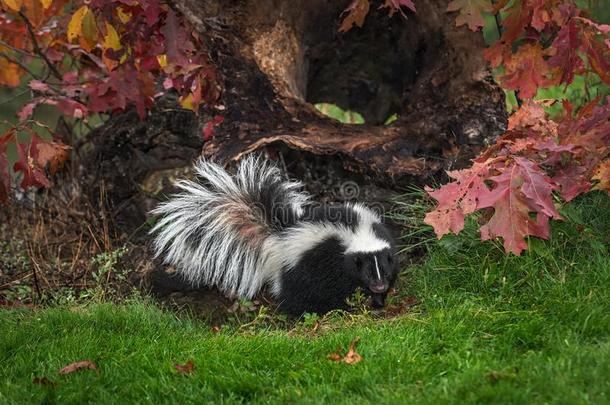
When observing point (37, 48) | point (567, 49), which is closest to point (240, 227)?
point (567, 49)

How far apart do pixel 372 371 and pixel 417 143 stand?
2.48 meters

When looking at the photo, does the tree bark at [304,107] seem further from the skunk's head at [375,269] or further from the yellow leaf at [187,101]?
the skunk's head at [375,269]

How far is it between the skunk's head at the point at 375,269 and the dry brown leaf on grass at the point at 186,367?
5.16 ft

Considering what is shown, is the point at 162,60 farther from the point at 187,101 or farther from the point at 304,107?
the point at 304,107

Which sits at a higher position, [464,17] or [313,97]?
[464,17]

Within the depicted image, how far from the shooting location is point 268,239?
18.1ft

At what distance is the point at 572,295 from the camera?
4.27 meters

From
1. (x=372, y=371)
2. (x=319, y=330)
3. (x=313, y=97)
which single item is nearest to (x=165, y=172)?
(x=313, y=97)

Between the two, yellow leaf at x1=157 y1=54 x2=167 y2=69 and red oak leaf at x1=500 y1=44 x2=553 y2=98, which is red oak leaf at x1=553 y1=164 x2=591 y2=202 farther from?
yellow leaf at x1=157 y1=54 x2=167 y2=69

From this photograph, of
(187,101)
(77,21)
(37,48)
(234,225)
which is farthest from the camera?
(37,48)

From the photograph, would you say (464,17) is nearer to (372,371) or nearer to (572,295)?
(572,295)

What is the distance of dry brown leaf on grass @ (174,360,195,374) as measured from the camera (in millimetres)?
3916

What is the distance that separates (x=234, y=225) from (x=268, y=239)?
0.24 meters

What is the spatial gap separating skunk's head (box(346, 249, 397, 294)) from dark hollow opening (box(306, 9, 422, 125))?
1512 mm
